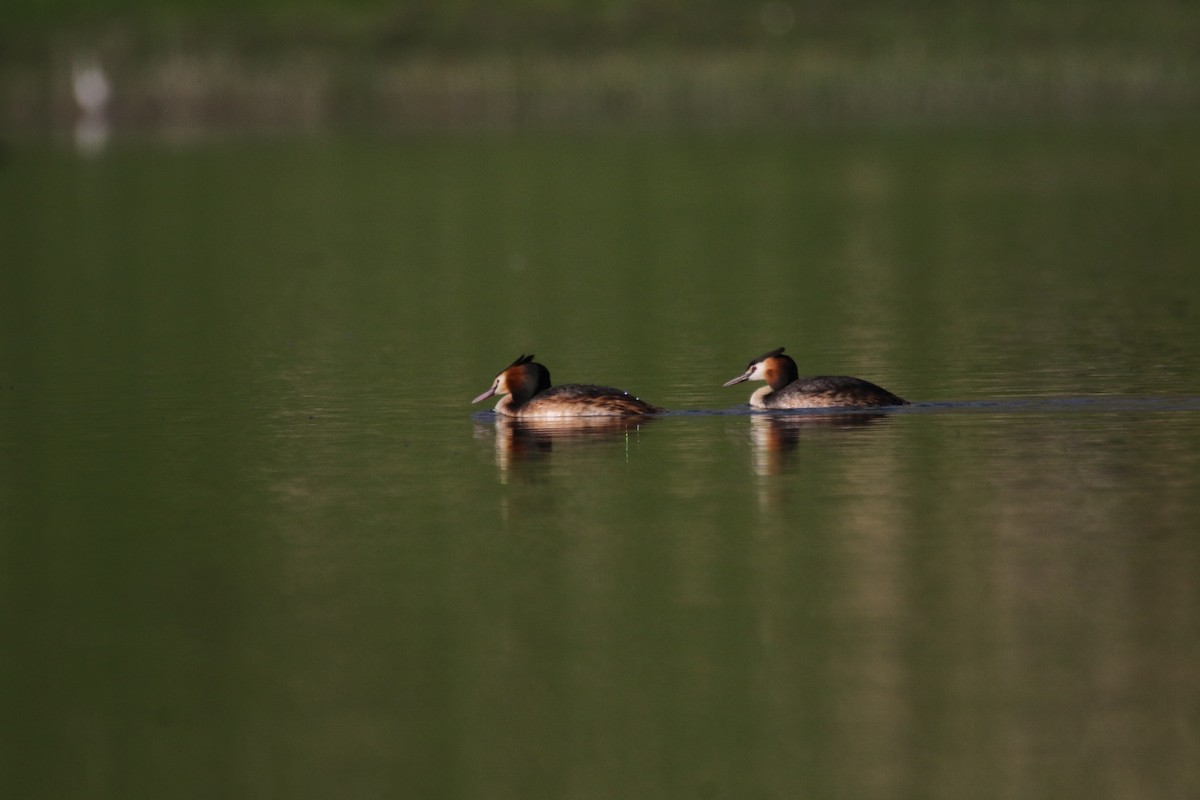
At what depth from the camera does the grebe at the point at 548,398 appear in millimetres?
22141

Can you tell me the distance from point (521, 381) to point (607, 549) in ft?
21.8

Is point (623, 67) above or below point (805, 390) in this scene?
above

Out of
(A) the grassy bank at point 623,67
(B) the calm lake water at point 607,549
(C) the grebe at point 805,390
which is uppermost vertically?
(A) the grassy bank at point 623,67

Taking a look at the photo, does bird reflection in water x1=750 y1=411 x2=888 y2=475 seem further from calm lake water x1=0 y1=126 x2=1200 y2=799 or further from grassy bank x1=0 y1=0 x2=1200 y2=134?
grassy bank x1=0 y1=0 x2=1200 y2=134

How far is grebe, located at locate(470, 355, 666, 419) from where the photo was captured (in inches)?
872

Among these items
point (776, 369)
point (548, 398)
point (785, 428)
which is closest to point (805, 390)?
point (776, 369)

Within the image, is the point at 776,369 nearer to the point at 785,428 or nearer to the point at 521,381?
the point at 785,428

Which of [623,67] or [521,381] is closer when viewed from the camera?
[521,381]

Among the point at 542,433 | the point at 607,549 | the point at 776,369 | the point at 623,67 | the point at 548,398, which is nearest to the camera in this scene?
the point at 607,549

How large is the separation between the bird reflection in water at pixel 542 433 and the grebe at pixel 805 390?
107 centimetres

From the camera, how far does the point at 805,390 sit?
22.1 metres

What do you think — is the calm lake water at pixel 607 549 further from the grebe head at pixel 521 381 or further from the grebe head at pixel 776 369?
the grebe head at pixel 776 369

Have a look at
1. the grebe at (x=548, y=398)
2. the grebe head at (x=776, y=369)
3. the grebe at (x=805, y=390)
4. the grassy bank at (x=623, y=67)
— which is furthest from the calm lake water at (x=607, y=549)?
the grassy bank at (x=623, y=67)

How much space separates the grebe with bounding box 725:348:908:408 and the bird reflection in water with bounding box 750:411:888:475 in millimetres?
111
